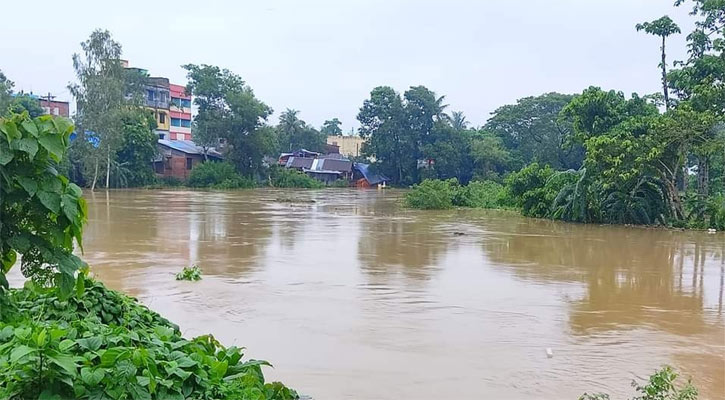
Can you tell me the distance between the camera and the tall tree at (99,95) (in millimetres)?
35156

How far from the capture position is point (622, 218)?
19.9 m

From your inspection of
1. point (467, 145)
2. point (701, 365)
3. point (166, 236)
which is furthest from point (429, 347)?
point (467, 145)

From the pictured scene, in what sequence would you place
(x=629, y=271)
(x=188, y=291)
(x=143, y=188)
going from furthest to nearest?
(x=143, y=188) → (x=629, y=271) → (x=188, y=291)

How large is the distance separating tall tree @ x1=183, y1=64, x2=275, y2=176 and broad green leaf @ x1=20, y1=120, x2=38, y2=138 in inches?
1670

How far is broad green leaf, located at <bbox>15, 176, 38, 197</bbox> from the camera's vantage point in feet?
8.94

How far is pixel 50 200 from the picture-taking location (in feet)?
9.08

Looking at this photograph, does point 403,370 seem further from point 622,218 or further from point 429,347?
point 622,218

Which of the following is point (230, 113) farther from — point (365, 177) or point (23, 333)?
point (23, 333)

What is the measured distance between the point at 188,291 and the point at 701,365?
5.94 meters

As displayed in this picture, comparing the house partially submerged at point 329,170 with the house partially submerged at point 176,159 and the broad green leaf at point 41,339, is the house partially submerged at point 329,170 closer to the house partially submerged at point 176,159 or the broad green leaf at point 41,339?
the house partially submerged at point 176,159

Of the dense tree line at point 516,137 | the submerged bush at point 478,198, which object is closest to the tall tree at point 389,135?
the dense tree line at point 516,137

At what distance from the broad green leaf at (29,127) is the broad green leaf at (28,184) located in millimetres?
193

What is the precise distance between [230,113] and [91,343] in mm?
43558

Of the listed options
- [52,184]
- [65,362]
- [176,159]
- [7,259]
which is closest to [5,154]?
[52,184]
